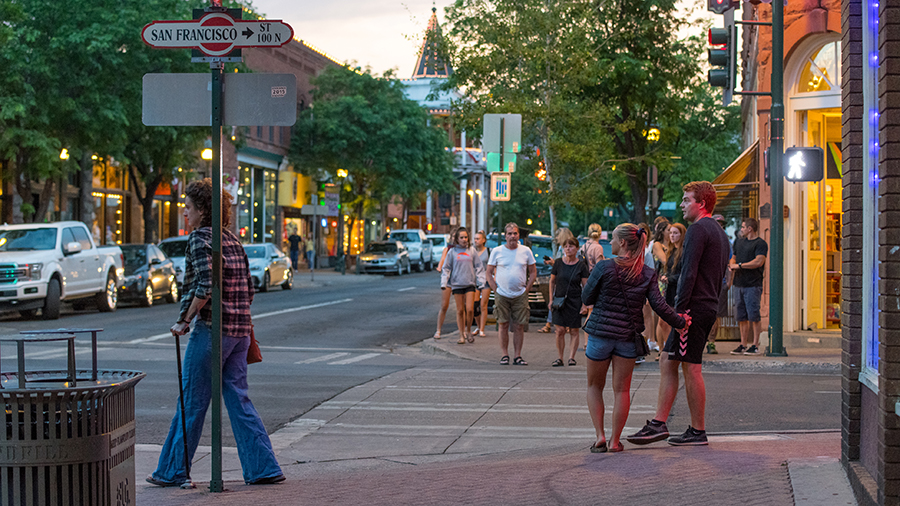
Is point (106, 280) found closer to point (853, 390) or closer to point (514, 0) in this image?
point (514, 0)

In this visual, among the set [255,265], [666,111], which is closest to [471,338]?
[255,265]

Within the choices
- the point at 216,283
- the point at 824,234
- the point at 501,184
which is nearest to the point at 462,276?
the point at 501,184

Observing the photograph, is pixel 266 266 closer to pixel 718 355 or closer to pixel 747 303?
pixel 718 355

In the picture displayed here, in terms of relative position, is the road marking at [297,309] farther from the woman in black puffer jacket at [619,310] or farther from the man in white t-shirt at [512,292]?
the woman in black puffer jacket at [619,310]

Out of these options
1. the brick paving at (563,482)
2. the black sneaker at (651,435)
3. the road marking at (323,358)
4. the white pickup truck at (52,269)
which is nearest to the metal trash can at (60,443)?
the brick paving at (563,482)

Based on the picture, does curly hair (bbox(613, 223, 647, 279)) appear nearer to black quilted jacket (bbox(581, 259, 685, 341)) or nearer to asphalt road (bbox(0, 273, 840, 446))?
black quilted jacket (bbox(581, 259, 685, 341))

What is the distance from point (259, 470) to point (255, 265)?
1009 inches

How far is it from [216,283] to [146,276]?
20327 millimetres

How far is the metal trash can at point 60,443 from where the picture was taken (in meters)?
4.27

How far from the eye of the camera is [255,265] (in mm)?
31609

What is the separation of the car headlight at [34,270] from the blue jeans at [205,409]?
15.7 m

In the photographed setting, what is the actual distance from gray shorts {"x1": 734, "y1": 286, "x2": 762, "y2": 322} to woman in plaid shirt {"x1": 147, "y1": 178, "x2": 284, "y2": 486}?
9.61m

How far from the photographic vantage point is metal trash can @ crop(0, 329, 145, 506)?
4.27 meters

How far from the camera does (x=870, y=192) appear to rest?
544 centimetres
